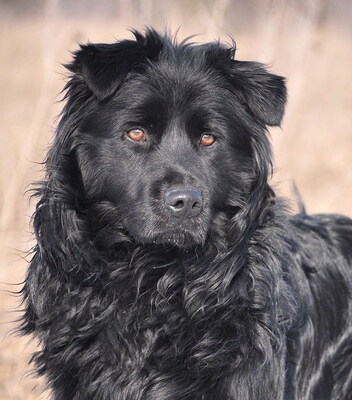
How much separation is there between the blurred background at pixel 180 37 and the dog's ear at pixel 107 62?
19.9 inches

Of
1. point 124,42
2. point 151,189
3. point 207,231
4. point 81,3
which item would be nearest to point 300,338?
point 207,231

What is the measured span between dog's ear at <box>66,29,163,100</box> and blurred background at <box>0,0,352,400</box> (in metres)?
0.50

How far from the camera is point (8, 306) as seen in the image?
7711 millimetres

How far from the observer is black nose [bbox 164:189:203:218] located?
11.3ft

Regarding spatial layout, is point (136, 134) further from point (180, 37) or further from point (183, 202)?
point (180, 37)

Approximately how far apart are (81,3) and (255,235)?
643 cm

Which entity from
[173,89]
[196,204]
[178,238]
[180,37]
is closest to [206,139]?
[173,89]

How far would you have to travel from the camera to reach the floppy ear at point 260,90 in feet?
12.1

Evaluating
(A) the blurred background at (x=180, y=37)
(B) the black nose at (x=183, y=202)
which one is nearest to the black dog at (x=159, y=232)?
(B) the black nose at (x=183, y=202)

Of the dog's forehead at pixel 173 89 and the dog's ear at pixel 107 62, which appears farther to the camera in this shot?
the dog's forehead at pixel 173 89

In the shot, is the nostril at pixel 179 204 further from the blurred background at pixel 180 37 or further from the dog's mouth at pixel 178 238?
the blurred background at pixel 180 37

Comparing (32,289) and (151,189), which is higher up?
(151,189)

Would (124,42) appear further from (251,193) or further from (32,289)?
(32,289)

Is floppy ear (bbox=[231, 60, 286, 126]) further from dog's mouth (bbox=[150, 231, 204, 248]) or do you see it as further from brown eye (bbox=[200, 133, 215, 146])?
dog's mouth (bbox=[150, 231, 204, 248])
